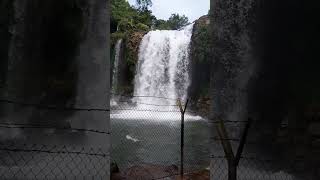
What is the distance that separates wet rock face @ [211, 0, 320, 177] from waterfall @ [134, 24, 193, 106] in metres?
19.8

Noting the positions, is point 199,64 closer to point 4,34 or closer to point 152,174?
point 152,174

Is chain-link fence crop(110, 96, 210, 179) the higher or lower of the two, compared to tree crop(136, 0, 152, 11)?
lower

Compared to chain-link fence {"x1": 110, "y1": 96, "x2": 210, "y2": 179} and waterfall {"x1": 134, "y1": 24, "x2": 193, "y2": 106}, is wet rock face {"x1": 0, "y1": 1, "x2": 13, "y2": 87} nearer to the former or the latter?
chain-link fence {"x1": 110, "y1": 96, "x2": 210, "y2": 179}

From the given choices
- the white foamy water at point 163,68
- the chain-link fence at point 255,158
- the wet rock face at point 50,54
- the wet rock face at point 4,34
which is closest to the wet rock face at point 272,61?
the chain-link fence at point 255,158

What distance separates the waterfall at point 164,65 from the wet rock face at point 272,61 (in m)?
19.8

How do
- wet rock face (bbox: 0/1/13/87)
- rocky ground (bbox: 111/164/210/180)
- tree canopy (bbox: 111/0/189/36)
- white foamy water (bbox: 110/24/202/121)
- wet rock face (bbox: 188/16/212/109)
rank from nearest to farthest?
1. wet rock face (bbox: 0/1/13/87)
2. rocky ground (bbox: 111/164/210/180)
3. wet rock face (bbox: 188/16/212/109)
4. white foamy water (bbox: 110/24/202/121)
5. tree canopy (bbox: 111/0/189/36)

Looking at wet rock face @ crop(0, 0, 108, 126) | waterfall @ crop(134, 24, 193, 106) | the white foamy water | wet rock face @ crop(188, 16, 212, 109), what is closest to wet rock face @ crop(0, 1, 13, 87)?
wet rock face @ crop(0, 0, 108, 126)

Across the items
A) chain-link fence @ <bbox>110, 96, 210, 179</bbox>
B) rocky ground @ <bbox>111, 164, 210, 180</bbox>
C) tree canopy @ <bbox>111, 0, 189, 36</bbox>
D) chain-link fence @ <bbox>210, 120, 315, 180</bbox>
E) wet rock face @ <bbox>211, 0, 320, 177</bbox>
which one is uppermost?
tree canopy @ <bbox>111, 0, 189, 36</bbox>

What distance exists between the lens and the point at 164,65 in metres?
25.2

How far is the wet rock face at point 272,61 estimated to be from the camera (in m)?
4.75

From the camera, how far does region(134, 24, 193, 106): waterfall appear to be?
24938 mm

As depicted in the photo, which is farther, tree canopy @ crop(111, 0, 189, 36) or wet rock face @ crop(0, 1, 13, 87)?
tree canopy @ crop(111, 0, 189, 36)

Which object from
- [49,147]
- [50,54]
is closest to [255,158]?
[49,147]

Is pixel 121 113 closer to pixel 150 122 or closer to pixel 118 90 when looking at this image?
pixel 150 122
